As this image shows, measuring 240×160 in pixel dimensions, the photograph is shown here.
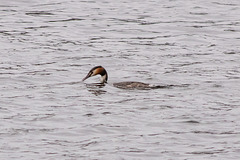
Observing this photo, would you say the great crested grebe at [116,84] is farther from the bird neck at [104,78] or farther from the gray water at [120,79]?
the gray water at [120,79]

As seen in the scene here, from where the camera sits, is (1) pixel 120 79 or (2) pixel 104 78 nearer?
(2) pixel 104 78

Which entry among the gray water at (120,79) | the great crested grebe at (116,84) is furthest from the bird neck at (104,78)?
the gray water at (120,79)

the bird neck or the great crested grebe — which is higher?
the great crested grebe

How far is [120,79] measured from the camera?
23703 mm

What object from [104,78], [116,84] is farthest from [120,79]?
[116,84]

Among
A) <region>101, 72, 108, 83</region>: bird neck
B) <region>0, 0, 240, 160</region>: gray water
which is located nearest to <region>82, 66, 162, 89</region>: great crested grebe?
<region>101, 72, 108, 83</region>: bird neck

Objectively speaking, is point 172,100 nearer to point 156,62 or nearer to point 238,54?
point 156,62

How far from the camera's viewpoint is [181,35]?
99.5 ft

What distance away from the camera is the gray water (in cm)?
1673

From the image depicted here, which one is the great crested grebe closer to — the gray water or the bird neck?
the bird neck

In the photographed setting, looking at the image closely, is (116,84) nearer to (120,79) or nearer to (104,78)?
(104,78)

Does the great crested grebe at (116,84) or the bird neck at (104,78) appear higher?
the great crested grebe at (116,84)

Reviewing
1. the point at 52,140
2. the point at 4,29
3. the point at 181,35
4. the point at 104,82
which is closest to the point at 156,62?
the point at 104,82

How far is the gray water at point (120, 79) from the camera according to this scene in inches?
659
